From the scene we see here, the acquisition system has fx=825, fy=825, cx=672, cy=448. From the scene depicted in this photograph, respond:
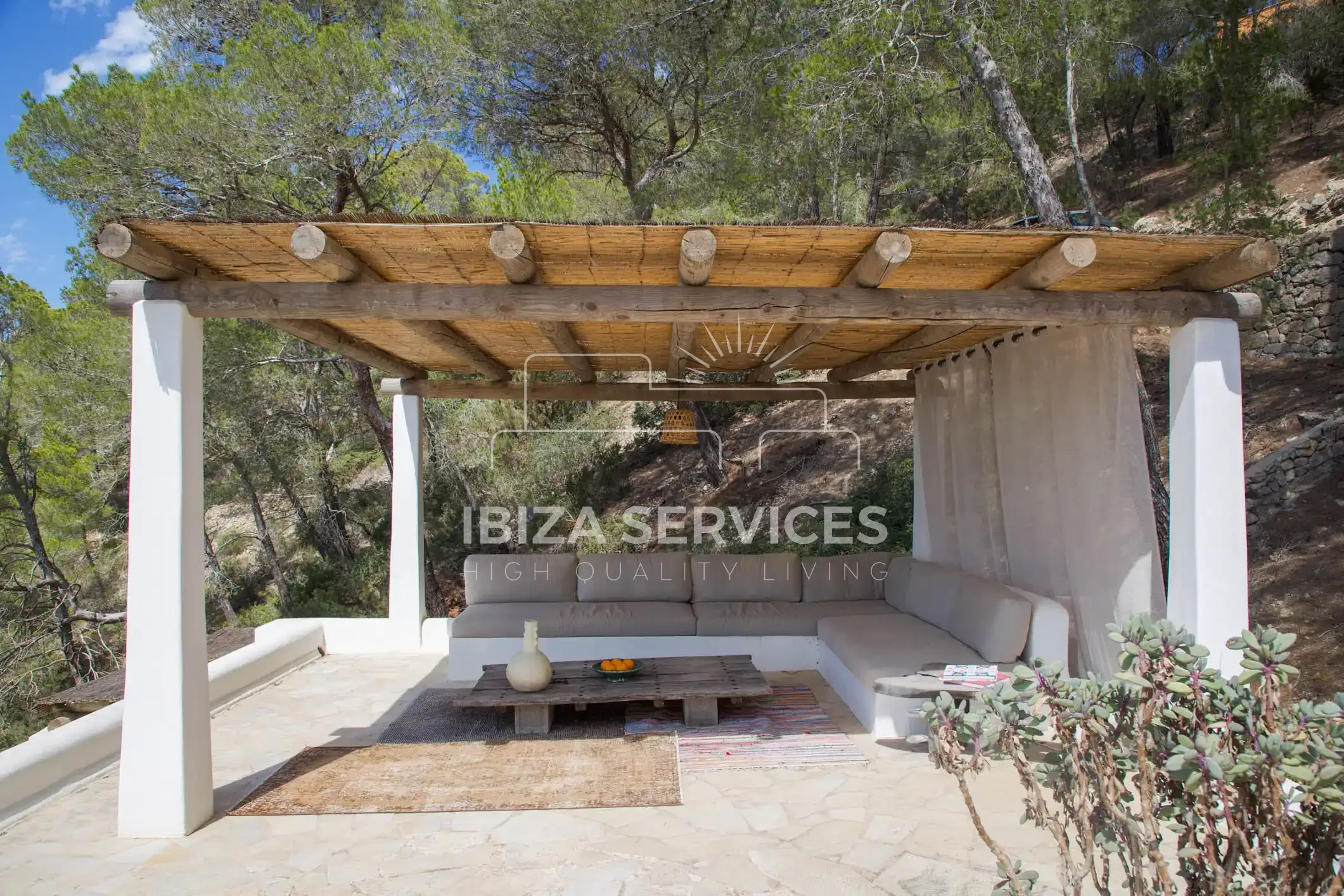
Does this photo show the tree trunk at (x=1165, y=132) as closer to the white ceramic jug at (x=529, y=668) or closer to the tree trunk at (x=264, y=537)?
→ the white ceramic jug at (x=529, y=668)

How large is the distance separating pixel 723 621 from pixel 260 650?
3251 mm

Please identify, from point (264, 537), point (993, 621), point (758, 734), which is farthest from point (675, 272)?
point (264, 537)

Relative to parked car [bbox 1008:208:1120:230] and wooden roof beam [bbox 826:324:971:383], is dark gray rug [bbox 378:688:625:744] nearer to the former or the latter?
wooden roof beam [bbox 826:324:971:383]

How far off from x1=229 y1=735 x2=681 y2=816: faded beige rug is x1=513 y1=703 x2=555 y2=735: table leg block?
0.11 meters

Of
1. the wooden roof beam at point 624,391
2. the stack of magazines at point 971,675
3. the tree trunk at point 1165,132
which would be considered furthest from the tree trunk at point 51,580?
the tree trunk at point 1165,132

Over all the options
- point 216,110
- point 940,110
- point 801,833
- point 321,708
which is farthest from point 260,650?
point 940,110

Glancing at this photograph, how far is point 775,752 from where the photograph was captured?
427 centimetres

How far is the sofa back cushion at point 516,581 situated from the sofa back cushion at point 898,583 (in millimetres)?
2373

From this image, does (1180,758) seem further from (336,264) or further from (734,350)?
(734,350)

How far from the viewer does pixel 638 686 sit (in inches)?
180

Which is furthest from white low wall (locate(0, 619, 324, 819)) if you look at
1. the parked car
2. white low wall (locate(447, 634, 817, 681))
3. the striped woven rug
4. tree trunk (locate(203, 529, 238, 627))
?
tree trunk (locate(203, 529, 238, 627))

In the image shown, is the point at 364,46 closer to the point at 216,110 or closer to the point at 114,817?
the point at 216,110

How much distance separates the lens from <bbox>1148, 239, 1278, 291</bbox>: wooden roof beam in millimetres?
3396

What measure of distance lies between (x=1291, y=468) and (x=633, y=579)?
19.9 ft
